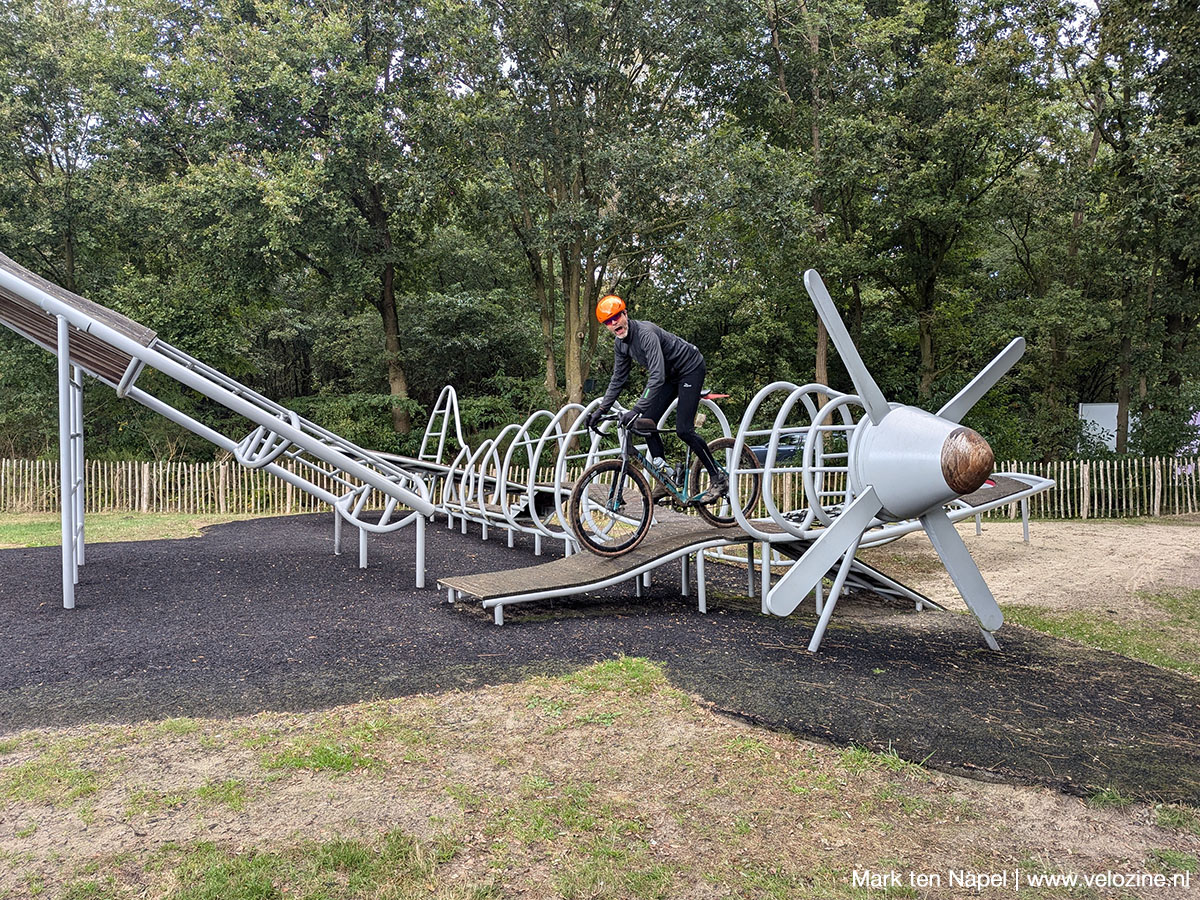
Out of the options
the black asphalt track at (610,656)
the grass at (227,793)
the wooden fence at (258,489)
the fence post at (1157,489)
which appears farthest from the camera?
the fence post at (1157,489)

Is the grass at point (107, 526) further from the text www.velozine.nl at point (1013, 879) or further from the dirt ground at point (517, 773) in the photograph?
the text www.velozine.nl at point (1013, 879)

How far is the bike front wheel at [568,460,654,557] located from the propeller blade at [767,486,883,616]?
1821mm

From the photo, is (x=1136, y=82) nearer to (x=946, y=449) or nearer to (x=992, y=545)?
(x=992, y=545)

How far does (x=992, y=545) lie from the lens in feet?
34.0

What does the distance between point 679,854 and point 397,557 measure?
641 centimetres

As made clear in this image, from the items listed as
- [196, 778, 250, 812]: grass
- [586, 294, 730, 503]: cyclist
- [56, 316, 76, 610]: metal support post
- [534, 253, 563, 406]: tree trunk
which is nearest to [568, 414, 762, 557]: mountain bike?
[586, 294, 730, 503]: cyclist

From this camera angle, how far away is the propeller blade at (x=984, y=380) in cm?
462

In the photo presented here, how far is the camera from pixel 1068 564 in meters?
8.86

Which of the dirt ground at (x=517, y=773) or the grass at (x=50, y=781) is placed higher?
the grass at (x=50, y=781)

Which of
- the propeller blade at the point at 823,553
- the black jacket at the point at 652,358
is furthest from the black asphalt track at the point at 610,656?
the black jacket at the point at 652,358

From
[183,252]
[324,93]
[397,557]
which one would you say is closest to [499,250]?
[324,93]

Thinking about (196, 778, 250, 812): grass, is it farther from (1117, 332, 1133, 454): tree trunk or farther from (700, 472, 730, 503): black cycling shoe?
(1117, 332, 1133, 454): tree trunk

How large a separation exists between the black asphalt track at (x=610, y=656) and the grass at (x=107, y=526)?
2763 mm

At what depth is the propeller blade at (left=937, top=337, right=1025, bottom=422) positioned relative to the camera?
462 cm
